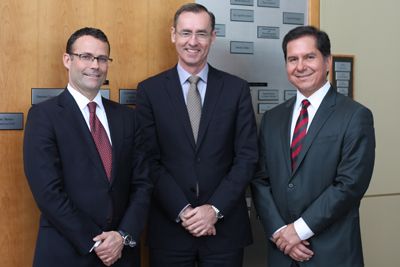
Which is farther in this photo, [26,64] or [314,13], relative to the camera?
[314,13]

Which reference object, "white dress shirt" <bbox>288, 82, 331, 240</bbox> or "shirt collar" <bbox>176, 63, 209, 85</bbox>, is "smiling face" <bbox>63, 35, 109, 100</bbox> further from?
"white dress shirt" <bbox>288, 82, 331, 240</bbox>

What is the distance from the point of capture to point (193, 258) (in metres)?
2.25

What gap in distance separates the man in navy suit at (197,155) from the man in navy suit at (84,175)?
16cm

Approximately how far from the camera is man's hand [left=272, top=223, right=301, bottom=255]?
199cm

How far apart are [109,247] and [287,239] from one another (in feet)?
2.41

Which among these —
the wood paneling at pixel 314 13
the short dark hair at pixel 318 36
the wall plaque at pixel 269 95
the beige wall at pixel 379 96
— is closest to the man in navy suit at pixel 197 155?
the short dark hair at pixel 318 36

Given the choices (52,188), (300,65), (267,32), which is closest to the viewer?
(52,188)

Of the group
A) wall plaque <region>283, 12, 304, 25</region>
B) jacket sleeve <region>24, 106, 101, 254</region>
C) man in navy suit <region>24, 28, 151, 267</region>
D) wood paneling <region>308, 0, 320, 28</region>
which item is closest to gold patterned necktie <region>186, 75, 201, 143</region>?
man in navy suit <region>24, 28, 151, 267</region>

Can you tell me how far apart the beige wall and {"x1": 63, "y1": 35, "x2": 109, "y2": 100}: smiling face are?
164 centimetres

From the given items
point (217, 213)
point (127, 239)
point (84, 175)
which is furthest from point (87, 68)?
point (217, 213)

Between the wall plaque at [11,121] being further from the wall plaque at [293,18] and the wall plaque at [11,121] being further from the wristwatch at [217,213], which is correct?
the wall plaque at [293,18]

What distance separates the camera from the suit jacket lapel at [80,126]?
1.95 m

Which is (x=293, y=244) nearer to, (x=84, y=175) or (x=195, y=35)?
(x=84, y=175)

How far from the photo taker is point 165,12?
269cm
